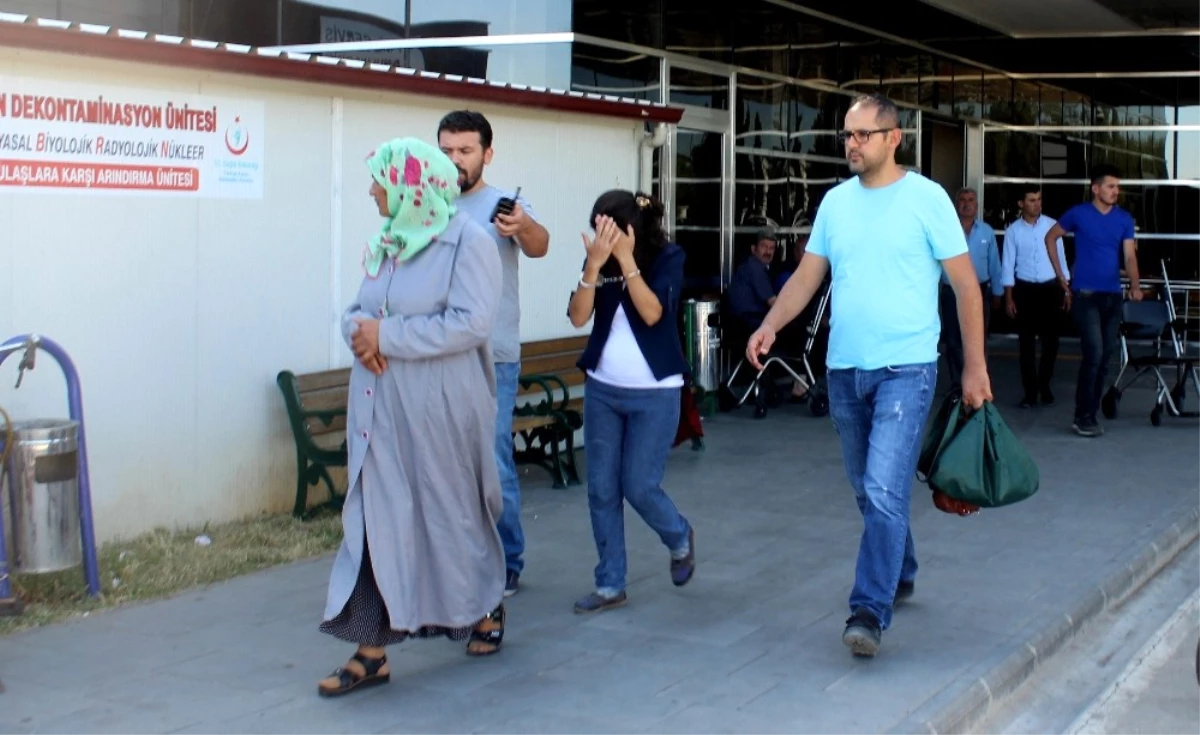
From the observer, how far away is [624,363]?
6.08 metres

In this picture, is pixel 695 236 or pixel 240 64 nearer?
pixel 240 64

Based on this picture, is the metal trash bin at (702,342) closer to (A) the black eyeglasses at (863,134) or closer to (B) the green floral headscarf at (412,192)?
(A) the black eyeglasses at (863,134)

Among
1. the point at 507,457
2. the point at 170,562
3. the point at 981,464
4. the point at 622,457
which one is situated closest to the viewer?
the point at 981,464

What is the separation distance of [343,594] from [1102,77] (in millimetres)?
18294

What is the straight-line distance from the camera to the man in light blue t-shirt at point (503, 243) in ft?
19.5

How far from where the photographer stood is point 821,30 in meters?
16.3

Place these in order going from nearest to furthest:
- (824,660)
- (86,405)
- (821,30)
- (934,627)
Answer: (824,660), (934,627), (86,405), (821,30)

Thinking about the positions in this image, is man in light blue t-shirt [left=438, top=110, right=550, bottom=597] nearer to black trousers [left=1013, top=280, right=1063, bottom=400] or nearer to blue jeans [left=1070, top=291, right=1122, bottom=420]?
blue jeans [left=1070, top=291, right=1122, bottom=420]

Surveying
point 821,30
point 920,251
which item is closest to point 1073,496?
point 920,251

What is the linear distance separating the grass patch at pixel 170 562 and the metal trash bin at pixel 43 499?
169 millimetres

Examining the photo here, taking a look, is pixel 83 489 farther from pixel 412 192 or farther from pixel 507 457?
pixel 412 192

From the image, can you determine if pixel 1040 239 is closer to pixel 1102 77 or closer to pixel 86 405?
pixel 1102 77

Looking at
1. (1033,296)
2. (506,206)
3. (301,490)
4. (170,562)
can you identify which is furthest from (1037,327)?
(170,562)

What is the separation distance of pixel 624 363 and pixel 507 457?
66 cm
